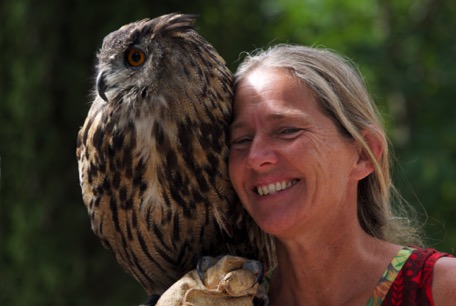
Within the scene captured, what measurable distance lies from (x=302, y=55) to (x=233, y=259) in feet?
2.23

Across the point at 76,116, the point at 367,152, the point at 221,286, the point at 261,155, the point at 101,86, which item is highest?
the point at 101,86

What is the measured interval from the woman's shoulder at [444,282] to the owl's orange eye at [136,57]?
1.17 m

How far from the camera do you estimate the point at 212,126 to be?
2.54 metres

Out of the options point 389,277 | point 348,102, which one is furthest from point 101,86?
point 389,277

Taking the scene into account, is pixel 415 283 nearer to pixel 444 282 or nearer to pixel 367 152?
pixel 444 282

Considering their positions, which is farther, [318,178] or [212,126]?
[212,126]

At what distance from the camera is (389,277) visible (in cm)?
230

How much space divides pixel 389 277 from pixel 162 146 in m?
0.82

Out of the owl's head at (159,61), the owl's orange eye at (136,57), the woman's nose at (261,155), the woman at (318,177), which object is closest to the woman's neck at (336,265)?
the woman at (318,177)

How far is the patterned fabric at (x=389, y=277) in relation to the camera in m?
2.28

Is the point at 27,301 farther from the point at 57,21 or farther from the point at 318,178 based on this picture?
the point at 318,178

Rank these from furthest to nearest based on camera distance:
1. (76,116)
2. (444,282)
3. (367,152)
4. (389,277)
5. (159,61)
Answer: (76,116)
(159,61)
(367,152)
(389,277)
(444,282)

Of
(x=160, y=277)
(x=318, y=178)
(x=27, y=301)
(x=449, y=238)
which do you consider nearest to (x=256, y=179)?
(x=318, y=178)

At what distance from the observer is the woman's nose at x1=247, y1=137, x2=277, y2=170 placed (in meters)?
2.30
